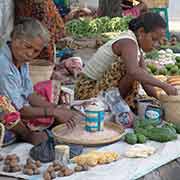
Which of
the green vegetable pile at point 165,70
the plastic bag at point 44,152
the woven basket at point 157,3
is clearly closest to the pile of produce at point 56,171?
the plastic bag at point 44,152

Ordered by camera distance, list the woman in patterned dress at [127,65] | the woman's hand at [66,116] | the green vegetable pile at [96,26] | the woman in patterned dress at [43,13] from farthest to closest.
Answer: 1. the green vegetable pile at [96,26]
2. the woman in patterned dress at [43,13]
3. the woman in patterned dress at [127,65]
4. the woman's hand at [66,116]

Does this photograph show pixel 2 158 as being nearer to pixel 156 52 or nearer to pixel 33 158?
pixel 33 158

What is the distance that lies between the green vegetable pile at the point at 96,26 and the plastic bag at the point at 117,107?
4.52 metres

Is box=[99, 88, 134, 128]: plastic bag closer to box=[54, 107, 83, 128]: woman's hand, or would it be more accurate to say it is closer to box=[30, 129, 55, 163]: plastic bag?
box=[54, 107, 83, 128]: woman's hand

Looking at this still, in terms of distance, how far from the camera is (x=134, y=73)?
448 cm

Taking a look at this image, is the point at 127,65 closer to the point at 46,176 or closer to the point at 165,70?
the point at 46,176

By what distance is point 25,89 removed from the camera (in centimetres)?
416

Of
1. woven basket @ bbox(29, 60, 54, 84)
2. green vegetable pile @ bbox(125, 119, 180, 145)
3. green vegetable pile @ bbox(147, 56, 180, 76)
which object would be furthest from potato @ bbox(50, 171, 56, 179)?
green vegetable pile @ bbox(147, 56, 180, 76)

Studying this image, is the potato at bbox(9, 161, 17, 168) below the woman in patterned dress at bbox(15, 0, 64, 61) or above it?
below

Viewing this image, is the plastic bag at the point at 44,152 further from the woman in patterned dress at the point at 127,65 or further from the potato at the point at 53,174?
the woman in patterned dress at the point at 127,65

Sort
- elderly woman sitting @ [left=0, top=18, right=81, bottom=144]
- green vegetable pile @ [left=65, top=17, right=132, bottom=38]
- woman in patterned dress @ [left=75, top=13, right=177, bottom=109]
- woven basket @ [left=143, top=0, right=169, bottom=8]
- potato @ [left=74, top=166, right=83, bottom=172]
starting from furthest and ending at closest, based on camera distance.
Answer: woven basket @ [left=143, top=0, right=169, bottom=8] → green vegetable pile @ [left=65, top=17, right=132, bottom=38] → woman in patterned dress @ [left=75, top=13, right=177, bottom=109] → elderly woman sitting @ [left=0, top=18, right=81, bottom=144] → potato @ [left=74, top=166, right=83, bottom=172]

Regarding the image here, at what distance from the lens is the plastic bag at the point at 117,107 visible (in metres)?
4.43

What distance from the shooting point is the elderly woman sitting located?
3779 mm

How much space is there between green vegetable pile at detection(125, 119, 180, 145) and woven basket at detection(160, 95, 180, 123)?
107 millimetres
